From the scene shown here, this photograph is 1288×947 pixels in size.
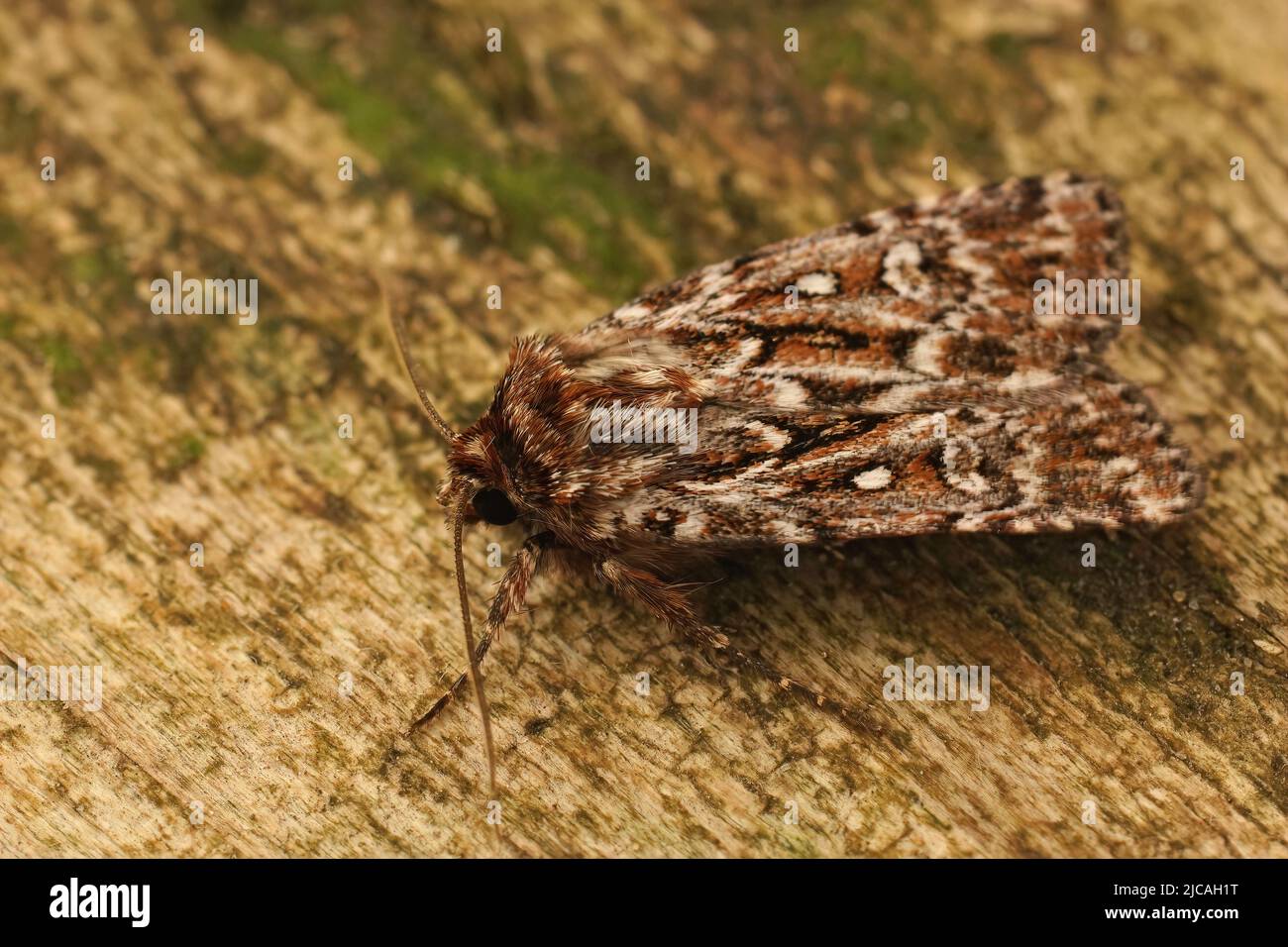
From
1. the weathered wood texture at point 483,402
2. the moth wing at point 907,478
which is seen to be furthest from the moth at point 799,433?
the weathered wood texture at point 483,402

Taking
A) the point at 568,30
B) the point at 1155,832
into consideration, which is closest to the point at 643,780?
the point at 1155,832

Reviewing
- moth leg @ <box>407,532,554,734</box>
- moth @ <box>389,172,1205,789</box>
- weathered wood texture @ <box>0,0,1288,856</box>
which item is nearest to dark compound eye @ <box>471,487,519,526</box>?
moth @ <box>389,172,1205,789</box>

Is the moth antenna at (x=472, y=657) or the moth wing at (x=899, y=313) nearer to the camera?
the moth antenna at (x=472, y=657)

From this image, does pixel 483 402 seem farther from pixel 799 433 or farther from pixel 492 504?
pixel 799 433

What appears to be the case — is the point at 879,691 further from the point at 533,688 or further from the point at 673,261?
the point at 673,261

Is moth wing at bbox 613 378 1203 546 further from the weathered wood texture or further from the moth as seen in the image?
the weathered wood texture

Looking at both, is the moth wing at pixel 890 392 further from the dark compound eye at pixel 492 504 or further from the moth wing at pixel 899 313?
the dark compound eye at pixel 492 504
